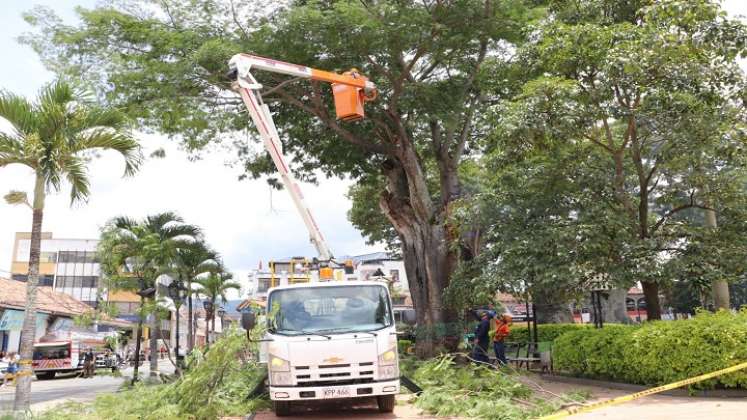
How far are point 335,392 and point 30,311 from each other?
218 inches

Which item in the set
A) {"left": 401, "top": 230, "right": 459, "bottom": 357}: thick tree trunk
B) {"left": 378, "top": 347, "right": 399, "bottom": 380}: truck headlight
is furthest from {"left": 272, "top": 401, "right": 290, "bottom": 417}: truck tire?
{"left": 401, "top": 230, "right": 459, "bottom": 357}: thick tree trunk

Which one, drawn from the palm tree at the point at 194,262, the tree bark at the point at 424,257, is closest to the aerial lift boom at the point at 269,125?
the tree bark at the point at 424,257

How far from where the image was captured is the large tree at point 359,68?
1666 centimetres

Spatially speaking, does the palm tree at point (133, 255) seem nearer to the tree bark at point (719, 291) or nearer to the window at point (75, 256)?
the tree bark at point (719, 291)

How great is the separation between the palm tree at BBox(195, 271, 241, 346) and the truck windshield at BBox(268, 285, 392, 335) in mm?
21382

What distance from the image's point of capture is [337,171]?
24172 millimetres

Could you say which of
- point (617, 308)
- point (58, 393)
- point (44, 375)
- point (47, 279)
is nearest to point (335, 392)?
point (58, 393)

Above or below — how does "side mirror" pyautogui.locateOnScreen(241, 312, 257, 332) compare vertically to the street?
above

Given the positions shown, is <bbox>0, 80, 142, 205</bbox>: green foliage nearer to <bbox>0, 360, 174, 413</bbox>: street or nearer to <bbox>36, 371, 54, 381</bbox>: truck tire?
<bbox>0, 360, 174, 413</bbox>: street

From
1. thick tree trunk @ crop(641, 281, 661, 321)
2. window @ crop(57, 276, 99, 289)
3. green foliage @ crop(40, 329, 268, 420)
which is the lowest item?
green foliage @ crop(40, 329, 268, 420)

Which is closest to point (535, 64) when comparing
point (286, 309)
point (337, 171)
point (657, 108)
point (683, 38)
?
point (657, 108)

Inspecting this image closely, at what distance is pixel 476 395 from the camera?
1078 cm

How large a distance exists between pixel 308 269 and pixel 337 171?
1230 centimetres

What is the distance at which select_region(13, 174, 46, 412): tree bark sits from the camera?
389 inches
